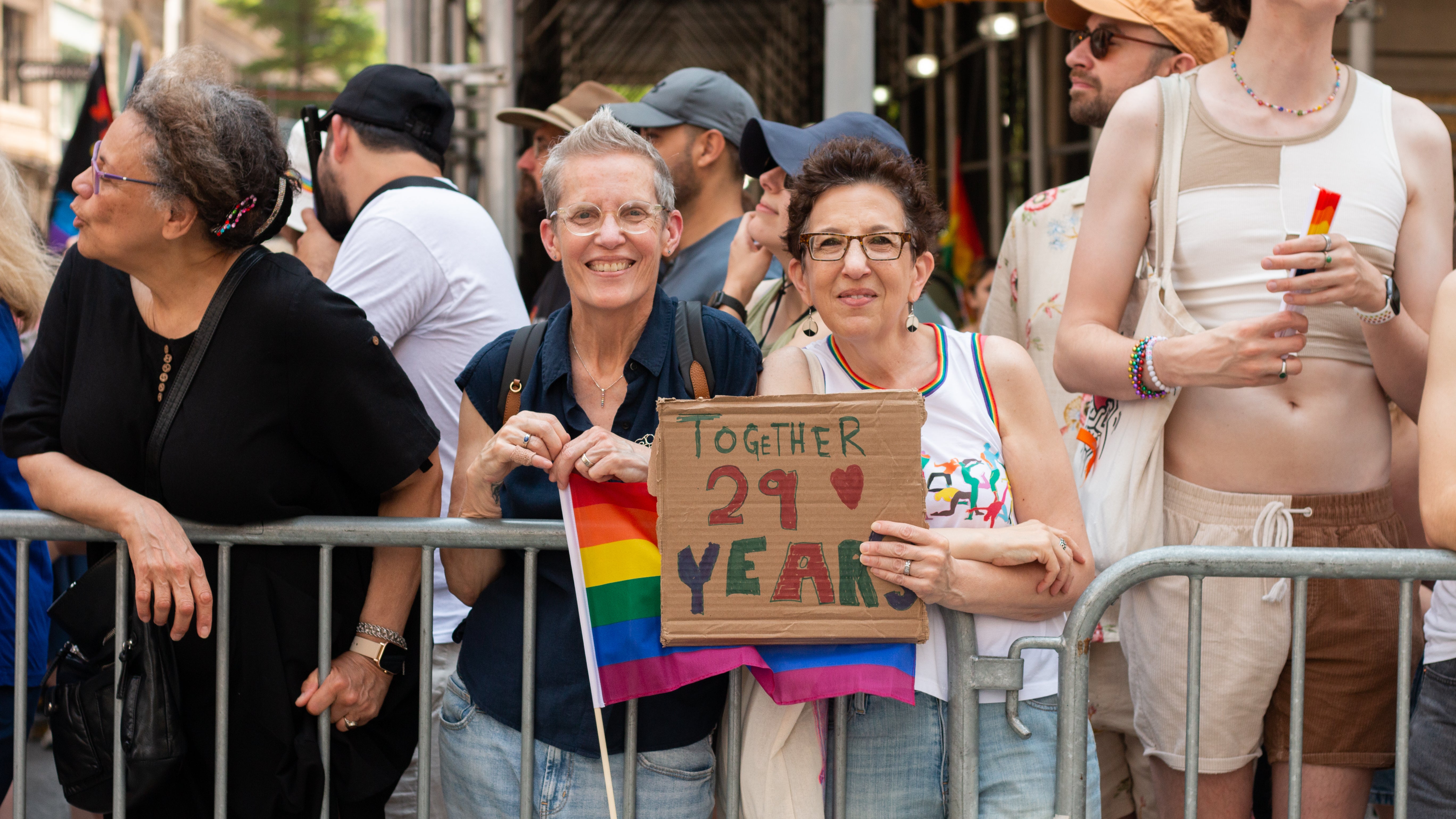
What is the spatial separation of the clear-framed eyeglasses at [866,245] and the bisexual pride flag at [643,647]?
0.57 meters

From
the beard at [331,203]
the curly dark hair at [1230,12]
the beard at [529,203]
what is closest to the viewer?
the curly dark hair at [1230,12]

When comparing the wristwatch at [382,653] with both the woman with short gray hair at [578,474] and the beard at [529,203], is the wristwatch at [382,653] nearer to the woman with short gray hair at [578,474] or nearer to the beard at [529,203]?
the woman with short gray hair at [578,474]

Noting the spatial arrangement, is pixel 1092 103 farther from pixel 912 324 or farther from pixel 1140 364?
pixel 912 324

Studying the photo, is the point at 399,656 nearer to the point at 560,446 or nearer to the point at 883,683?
the point at 560,446

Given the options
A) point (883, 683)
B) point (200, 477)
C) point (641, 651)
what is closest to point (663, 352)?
point (641, 651)

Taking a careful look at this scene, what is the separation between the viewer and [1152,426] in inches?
102

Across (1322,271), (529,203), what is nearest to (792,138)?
(1322,271)

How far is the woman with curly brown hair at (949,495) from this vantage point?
2.27 meters

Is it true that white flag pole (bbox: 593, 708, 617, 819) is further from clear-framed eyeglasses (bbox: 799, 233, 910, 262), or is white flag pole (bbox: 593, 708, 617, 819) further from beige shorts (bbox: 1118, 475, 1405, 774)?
beige shorts (bbox: 1118, 475, 1405, 774)

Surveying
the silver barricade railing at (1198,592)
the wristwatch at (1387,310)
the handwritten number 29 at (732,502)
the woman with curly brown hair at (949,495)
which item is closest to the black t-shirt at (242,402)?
the handwritten number 29 at (732,502)

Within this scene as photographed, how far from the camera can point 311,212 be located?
4172mm

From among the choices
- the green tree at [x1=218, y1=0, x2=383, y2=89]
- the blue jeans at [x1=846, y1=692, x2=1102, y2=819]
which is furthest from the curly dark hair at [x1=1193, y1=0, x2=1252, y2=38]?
the green tree at [x1=218, y1=0, x2=383, y2=89]

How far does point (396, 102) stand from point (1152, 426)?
7.26 feet

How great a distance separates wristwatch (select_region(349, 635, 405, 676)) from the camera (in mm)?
2590
